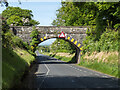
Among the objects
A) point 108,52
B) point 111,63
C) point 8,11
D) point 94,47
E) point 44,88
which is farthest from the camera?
point 8,11

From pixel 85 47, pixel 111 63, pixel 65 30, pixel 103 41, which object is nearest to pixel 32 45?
pixel 65 30

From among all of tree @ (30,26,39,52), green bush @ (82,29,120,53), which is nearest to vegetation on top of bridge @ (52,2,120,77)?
green bush @ (82,29,120,53)

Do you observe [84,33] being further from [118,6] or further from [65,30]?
[118,6]

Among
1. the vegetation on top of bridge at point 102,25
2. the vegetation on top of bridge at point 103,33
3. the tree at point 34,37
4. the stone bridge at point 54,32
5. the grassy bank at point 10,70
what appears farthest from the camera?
the stone bridge at point 54,32

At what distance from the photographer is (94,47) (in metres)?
30.0

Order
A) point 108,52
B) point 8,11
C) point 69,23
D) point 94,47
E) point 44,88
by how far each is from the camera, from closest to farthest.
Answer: point 44,88
point 108,52
point 94,47
point 69,23
point 8,11

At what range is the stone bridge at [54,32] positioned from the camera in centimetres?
3450

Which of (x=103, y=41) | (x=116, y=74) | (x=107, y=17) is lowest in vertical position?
(x=116, y=74)

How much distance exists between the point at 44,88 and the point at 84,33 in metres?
25.5

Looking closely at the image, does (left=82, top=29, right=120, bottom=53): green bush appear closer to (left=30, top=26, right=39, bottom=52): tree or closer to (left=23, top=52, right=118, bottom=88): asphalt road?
(left=23, top=52, right=118, bottom=88): asphalt road

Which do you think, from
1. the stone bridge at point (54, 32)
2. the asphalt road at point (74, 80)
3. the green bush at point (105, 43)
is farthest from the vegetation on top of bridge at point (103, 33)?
the asphalt road at point (74, 80)

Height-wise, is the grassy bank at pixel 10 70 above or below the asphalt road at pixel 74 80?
above

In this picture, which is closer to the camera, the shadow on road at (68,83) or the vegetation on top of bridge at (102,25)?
the shadow on road at (68,83)

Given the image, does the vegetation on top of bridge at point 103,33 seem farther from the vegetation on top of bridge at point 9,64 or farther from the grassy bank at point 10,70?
the grassy bank at point 10,70
